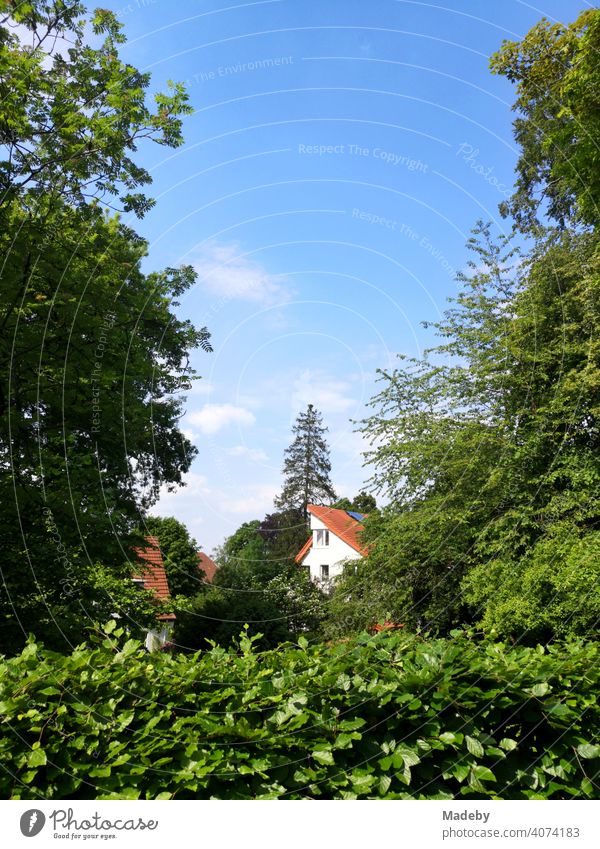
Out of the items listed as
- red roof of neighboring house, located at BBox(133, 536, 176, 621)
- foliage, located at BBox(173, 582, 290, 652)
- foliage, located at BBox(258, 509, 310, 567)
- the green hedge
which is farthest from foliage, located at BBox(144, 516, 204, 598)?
the green hedge

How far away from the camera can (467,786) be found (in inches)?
104

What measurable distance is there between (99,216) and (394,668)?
5367mm

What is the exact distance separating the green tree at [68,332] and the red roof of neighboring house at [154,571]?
1.49 m

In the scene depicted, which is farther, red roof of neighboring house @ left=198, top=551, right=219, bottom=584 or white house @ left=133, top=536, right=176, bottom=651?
white house @ left=133, top=536, right=176, bottom=651

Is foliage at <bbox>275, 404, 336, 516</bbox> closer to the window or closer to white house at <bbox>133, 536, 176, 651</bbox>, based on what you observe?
the window

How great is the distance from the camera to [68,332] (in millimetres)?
6164

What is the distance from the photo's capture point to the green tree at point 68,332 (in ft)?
19.0

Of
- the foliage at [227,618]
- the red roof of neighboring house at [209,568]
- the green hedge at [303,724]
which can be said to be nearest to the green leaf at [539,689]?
the green hedge at [303,724]

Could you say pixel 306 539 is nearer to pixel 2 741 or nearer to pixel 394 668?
pixel 394 668

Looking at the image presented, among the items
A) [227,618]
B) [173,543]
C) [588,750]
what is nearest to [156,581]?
[173,543]

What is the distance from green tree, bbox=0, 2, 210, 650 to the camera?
19.0 ft

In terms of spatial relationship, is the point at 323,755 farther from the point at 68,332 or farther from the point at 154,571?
the point at 154,571
